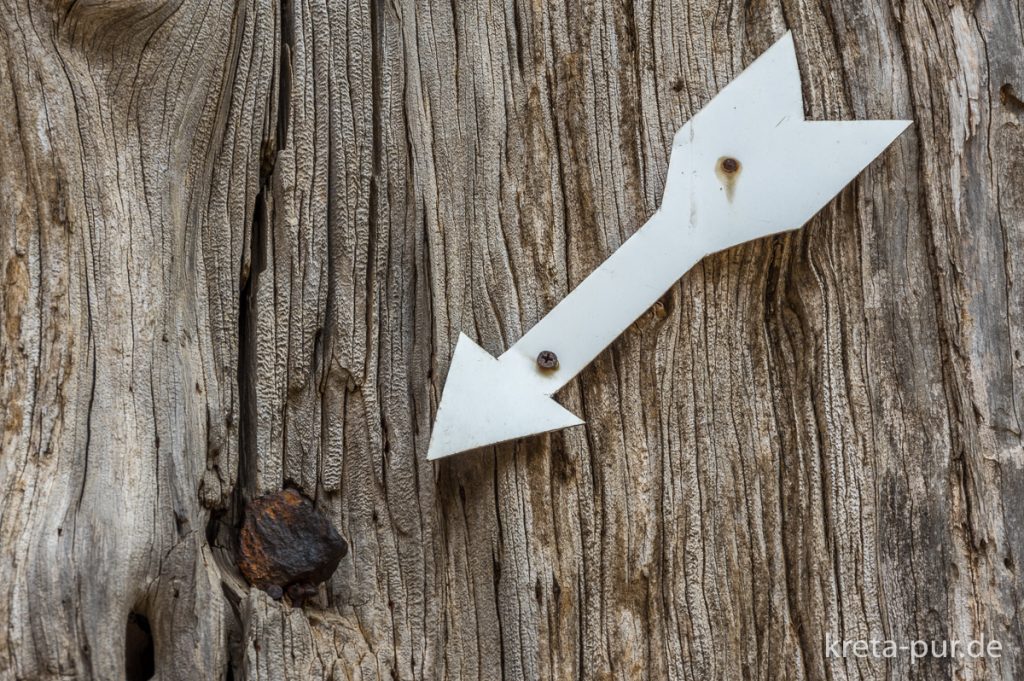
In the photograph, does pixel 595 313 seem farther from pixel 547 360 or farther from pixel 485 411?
pixel 485 411

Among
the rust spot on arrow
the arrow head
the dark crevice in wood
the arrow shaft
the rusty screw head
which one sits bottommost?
the dark crevice in wood

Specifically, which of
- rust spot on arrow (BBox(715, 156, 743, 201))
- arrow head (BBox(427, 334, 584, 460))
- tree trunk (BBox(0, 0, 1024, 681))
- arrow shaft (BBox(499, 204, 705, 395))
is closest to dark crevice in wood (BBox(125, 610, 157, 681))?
tree trunk (BBox(0, 0, 1024, 681))

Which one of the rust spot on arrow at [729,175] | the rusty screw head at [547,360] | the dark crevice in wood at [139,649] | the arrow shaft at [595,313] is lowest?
the dark crevice in wood at [139,649]

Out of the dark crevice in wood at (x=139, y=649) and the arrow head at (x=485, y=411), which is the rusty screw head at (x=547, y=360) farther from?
the dark crevice in wood at (x=139, y=649)

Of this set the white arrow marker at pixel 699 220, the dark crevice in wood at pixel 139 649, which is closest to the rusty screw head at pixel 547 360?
the white arrow marker at pixel 699 220

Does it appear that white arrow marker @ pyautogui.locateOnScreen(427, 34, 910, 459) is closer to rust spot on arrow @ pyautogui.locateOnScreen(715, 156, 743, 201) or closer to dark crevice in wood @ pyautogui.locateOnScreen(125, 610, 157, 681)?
rust spot on arrow @ pyautogui.locateOnScreen(715, 156, 743, 201)

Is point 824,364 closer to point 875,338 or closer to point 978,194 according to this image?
point 875,338

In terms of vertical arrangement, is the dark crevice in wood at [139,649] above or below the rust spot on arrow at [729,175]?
below
